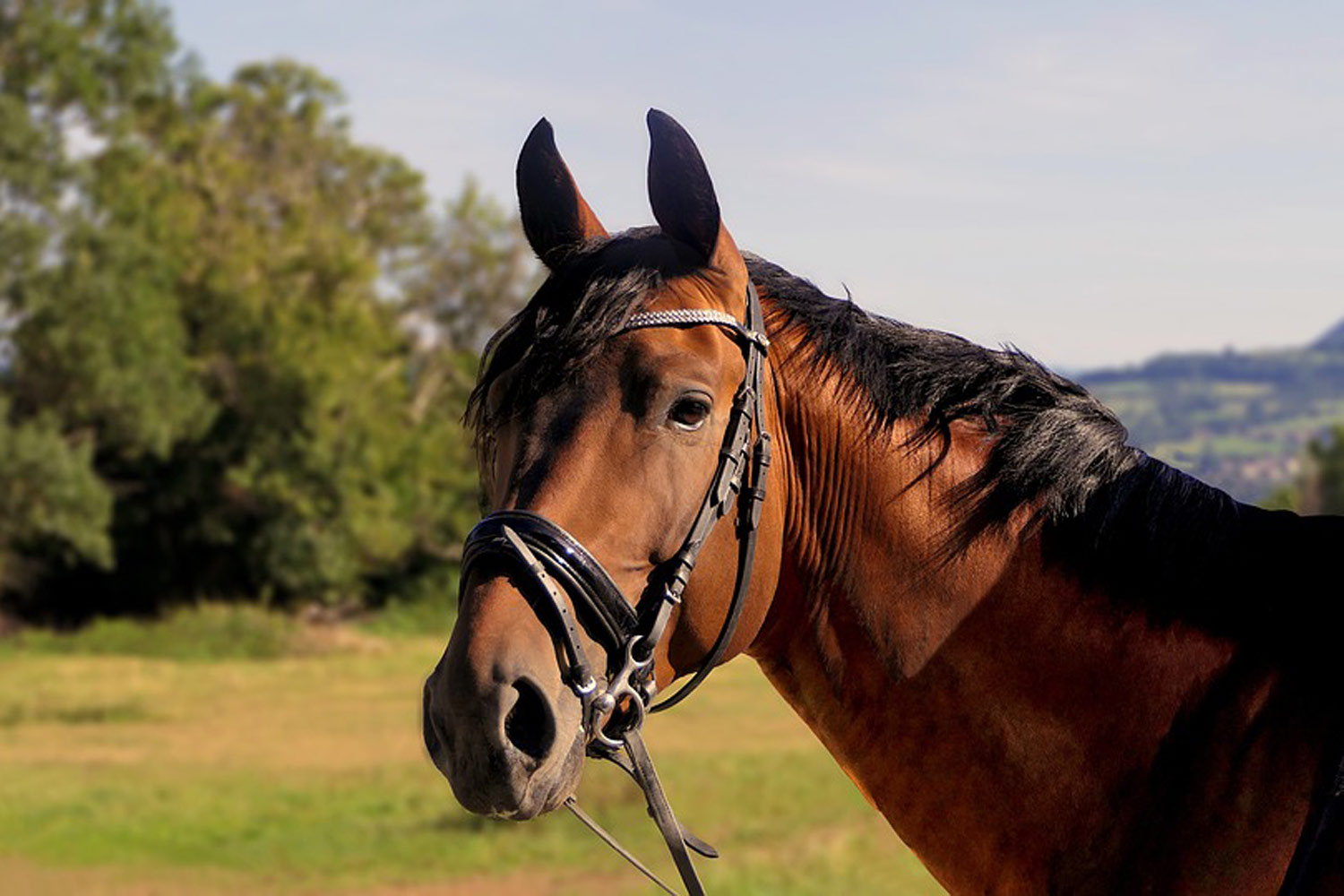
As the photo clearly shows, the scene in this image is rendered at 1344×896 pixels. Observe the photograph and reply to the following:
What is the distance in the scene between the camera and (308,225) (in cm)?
4528

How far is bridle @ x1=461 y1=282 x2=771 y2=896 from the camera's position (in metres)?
2.62

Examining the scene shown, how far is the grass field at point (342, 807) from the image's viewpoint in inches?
541

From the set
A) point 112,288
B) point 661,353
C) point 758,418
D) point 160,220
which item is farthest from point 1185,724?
point 160,220

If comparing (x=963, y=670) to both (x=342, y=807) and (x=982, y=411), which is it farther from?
(x=342, y=807)

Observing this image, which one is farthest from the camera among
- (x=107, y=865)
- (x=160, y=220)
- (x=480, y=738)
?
(x=160, y=220)

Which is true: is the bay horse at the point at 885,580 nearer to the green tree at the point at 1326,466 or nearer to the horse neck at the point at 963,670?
the horse neck at the point at 963,670

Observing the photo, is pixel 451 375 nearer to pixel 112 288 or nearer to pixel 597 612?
pixel 112 288

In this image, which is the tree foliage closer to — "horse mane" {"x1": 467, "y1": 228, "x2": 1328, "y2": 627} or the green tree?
Answer: the green tree

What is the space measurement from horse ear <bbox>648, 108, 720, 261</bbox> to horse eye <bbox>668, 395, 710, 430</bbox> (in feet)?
1.14

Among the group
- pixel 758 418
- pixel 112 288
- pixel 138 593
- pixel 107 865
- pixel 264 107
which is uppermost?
pixel 264 107

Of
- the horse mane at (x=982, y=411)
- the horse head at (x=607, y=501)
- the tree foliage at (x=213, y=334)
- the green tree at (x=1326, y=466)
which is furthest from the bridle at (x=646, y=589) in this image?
the green tree at (x=1326, y=466)

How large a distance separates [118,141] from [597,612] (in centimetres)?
3908

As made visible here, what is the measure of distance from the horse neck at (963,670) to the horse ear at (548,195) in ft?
2.01

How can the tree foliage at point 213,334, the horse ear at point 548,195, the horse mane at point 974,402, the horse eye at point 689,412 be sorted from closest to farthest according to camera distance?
the horse eye at point 689,412, the horse mane at point 974,402, the horse ear at point 548,195, the tree foliage at point 213,334
